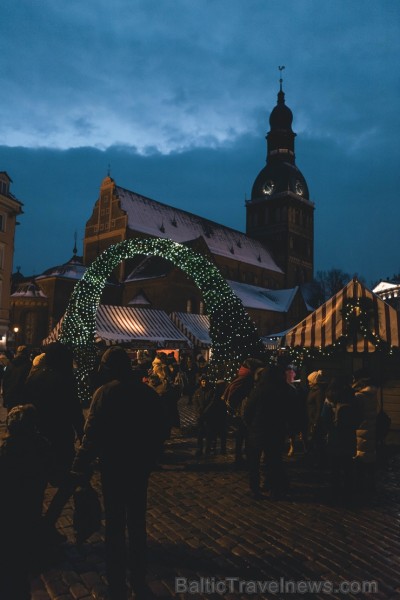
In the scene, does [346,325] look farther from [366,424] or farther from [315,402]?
[366,424]

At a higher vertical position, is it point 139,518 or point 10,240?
point 10,240

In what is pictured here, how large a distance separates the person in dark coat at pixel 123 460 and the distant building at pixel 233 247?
3389 centimetres

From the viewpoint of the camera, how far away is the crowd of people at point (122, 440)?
280cm

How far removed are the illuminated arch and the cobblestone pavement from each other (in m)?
3.65

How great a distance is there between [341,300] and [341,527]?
6.52 metres

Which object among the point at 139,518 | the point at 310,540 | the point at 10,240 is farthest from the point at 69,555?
the point at 10,240

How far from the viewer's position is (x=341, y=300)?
10.6 m

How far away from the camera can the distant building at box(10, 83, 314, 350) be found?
130ft

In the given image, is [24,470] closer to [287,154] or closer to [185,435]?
[185,435]

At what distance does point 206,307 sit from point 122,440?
7764 millimetres

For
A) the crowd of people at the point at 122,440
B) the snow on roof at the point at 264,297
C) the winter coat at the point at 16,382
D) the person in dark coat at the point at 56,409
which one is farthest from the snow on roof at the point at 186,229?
the person in dark coat at the point at 56,409

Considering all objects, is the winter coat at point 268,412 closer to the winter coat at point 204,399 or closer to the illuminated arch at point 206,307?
the winter coat at point 204,399

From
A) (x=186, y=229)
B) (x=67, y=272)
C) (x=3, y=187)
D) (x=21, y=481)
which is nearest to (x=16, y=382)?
(x=21, y=481)

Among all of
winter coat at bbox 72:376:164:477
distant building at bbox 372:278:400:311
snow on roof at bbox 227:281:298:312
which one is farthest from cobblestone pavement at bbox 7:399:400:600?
snow on roof at bbox 227:281:298:312
